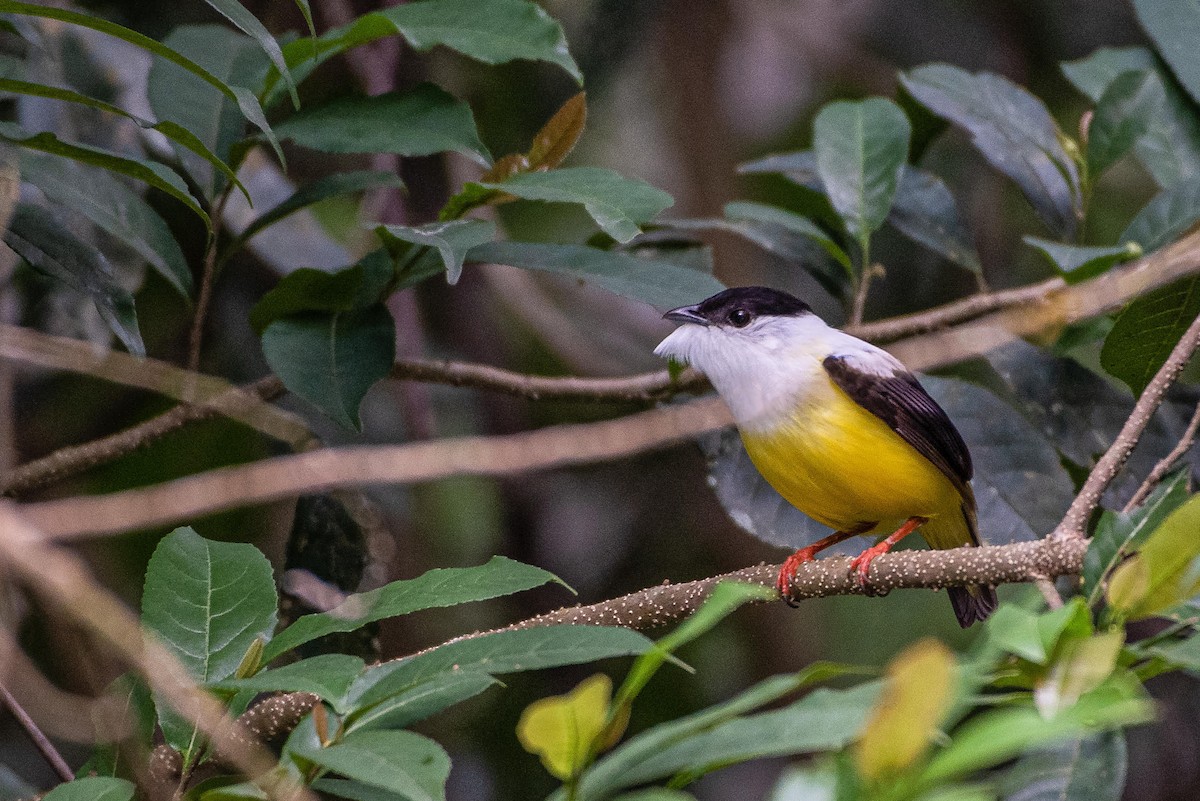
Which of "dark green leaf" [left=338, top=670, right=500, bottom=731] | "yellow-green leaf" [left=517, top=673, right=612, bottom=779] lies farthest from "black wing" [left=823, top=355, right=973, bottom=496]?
"yellow-green leaf" [left=517, top=673, right=612, bottom=779]

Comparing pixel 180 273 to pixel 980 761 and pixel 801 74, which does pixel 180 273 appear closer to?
pixel 980 761

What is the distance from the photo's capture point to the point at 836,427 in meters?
2.73

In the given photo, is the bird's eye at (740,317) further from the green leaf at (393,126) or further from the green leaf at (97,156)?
the green leaf at (97,156)

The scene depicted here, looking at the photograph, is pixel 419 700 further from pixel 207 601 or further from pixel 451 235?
pixel 451 235

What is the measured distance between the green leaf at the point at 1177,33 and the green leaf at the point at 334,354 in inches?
90.2

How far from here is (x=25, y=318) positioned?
3.18 meters

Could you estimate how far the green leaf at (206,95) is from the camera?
2707 mm

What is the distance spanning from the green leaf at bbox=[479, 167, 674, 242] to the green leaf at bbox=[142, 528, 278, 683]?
0.90 meters

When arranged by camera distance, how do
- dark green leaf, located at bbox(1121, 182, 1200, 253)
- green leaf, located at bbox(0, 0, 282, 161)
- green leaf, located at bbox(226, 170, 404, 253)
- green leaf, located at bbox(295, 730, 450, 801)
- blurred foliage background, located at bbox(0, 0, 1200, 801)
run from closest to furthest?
green leaf, located at bbox(295, 730, 450, 801) → green leaf, located at bbox(0, 0, 282, 161) → green leaf, located at bbox(226, 170, 404, 253) → dark green leaf, located at bbox(1121, 182, 1200, 253) → blurred foliage background, located at bbox(0, 0, 1200, 801)

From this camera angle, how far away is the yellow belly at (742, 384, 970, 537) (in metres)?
2.71

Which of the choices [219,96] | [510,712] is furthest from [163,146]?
[510,712]

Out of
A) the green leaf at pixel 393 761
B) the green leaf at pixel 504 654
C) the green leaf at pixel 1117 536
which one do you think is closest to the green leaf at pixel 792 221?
the green leaf at pixel 1117 536

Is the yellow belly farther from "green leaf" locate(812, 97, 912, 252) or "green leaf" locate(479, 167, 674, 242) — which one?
"green leaf" locate(479, 167, 674, 242)

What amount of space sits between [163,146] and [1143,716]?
2851 millimetres
